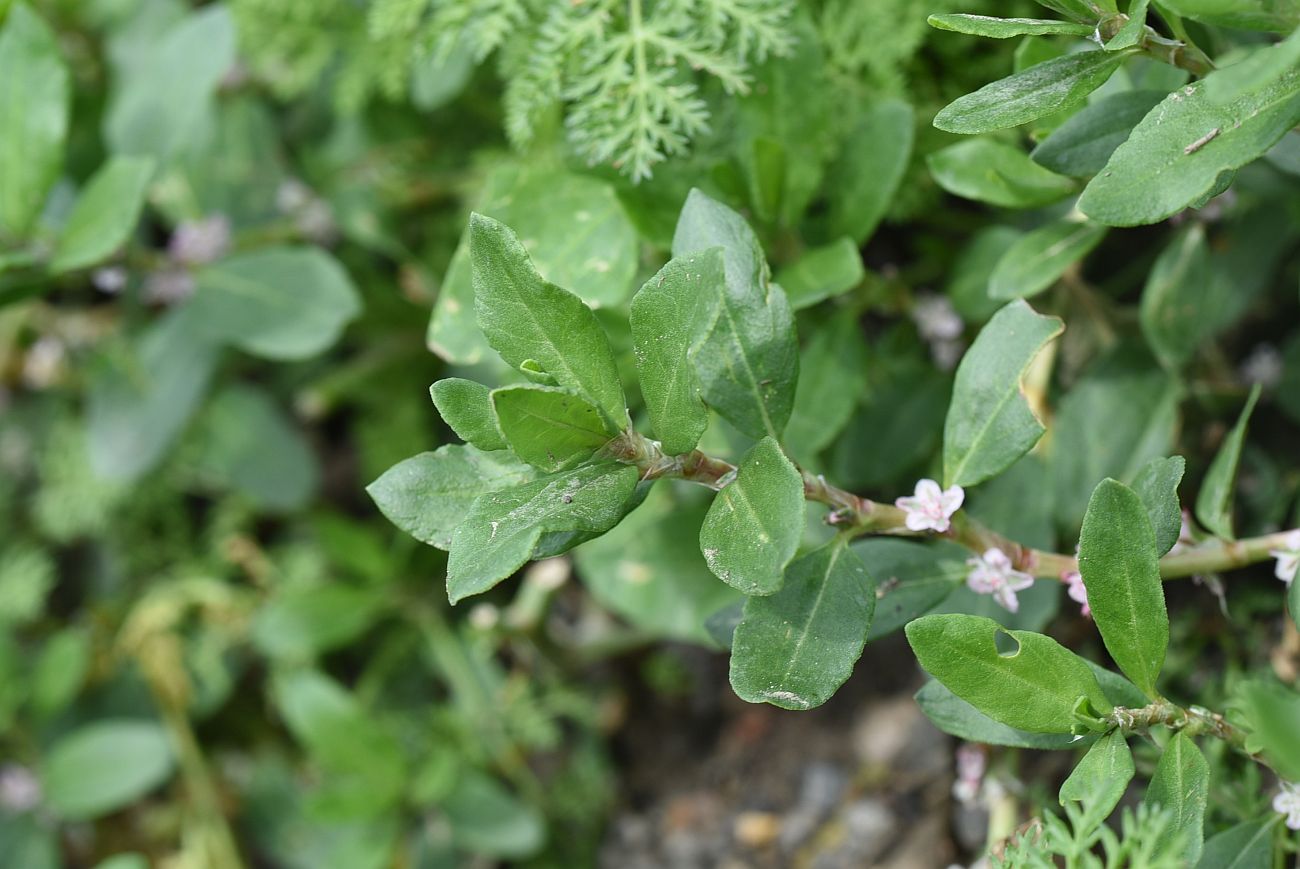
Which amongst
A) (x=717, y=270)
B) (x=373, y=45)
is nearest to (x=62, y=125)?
(x=373, y=45)

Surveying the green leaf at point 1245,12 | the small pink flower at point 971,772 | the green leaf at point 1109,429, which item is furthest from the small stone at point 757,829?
the green leaf at point 1245,12

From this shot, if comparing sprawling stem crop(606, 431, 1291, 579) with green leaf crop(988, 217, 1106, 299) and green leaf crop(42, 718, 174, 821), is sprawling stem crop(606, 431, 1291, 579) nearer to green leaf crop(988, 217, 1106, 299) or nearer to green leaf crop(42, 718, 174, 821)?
green leaf crop(988, 217, 1106, 299)

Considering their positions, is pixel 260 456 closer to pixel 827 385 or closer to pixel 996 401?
pixel 827 385

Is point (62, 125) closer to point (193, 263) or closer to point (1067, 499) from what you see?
point (193, 263)

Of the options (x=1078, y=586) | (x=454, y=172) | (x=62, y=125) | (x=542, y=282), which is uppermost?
(x=542, y=282)

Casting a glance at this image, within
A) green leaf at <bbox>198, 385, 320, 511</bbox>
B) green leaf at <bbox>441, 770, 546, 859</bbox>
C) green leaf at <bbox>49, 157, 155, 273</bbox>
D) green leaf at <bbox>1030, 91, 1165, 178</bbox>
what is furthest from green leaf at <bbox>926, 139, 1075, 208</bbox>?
green leaf at <bbox>198, 385, 320, 511</bbox>

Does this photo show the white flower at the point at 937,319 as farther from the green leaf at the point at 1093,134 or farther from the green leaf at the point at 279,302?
the green leaf at the point at 279,302

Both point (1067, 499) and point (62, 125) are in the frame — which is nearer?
point (1067, 499)

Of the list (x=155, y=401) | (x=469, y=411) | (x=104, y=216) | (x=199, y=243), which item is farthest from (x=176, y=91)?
(x=469, y=411)
